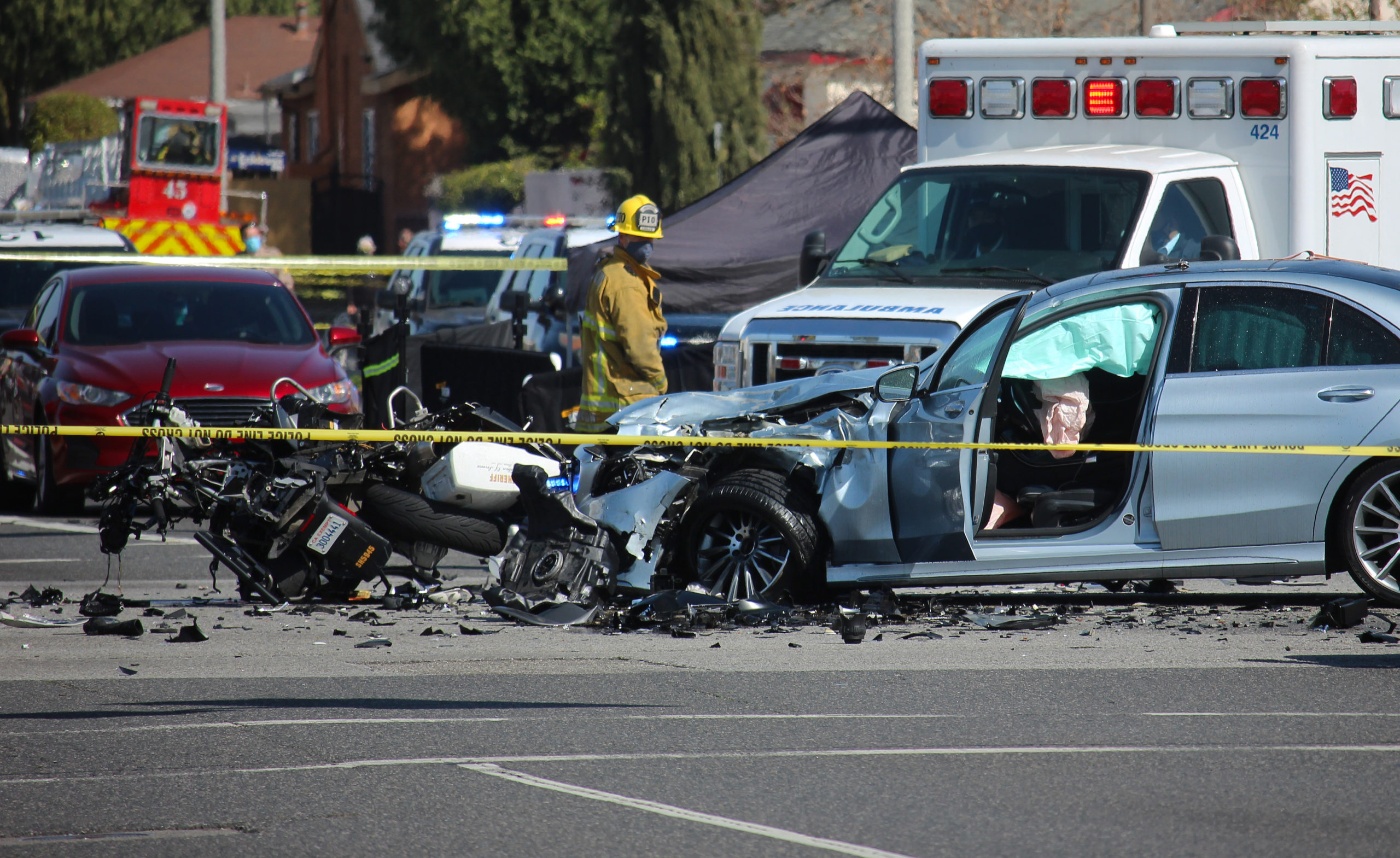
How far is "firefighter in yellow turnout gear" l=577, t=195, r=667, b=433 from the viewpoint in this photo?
11.1 metres

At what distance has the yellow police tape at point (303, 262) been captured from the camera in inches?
586

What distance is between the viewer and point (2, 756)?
581 cm

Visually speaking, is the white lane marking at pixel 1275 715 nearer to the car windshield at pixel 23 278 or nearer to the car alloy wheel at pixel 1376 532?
the car alloy wheel at pixel 1376 532

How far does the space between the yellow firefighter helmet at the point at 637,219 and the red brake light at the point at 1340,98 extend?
167 inches

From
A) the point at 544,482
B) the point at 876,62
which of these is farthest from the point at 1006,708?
the point at 876,62

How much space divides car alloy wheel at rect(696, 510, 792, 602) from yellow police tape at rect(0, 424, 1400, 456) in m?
0.38

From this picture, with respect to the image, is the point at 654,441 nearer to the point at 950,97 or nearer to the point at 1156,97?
the point at 950,97

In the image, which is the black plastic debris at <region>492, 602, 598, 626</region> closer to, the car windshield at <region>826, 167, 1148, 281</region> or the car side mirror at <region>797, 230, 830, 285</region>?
the car windshield at <region>826, 167, 1148, 281</region>

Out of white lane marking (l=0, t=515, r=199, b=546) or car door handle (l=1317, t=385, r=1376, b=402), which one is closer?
car door handle (l=1317, t=385, r=1376, b=402)

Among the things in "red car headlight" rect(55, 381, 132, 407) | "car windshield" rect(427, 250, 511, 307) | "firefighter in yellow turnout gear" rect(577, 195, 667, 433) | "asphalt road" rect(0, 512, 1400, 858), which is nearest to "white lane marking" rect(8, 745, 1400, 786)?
"asphalt road" rect(0, 512, 1400, 858)

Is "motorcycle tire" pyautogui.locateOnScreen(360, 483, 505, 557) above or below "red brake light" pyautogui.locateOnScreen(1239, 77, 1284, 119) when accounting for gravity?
below

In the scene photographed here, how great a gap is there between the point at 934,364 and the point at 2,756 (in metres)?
4.50

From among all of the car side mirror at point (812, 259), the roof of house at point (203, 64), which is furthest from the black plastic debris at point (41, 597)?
the roof of house at point (203, 64)

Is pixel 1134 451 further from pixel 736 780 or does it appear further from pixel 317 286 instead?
pixel 317 286
